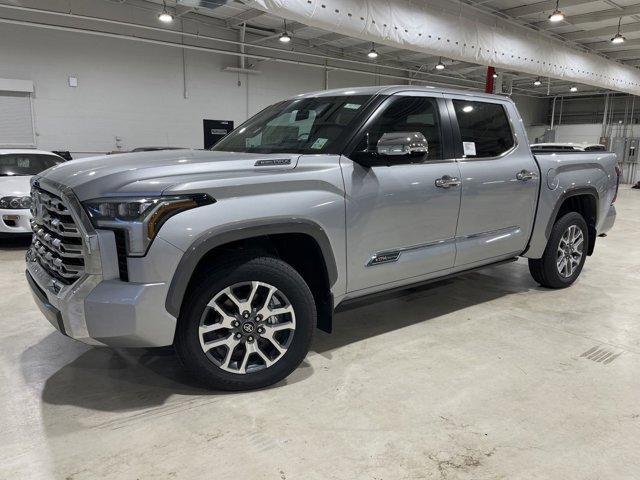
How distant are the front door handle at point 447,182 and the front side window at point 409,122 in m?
0.16

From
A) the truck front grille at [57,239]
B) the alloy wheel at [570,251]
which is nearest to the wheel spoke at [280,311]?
the truck front grille at [57,239]

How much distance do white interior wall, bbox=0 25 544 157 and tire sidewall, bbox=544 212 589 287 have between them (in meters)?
10.7

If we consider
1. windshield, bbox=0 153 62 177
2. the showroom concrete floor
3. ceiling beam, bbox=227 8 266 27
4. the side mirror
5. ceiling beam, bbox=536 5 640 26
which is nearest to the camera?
the showroom concrete floor

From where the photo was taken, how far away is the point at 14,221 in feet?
20.1

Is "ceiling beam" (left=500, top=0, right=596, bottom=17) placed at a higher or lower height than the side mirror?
higher

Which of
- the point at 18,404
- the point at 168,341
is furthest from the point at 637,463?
the point at 18,404

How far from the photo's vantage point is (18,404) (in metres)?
2.51

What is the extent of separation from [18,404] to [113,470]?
92 centimetres

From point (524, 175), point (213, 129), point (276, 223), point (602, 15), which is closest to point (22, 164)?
point (276, 223)

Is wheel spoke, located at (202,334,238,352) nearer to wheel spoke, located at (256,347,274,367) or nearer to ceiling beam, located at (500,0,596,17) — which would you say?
wheel spoke, located at (256,347,274,367)

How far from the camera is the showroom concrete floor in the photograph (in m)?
2.03

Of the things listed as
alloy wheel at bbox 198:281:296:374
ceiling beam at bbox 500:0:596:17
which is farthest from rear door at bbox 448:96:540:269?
ceiling beam at bbox 500:0:596:17

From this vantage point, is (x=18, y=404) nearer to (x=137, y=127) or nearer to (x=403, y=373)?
(x=403, y=373)

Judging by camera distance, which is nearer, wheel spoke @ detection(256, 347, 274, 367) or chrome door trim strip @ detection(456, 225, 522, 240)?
wheel spoke @ detection(256, 347, 274, 367)
